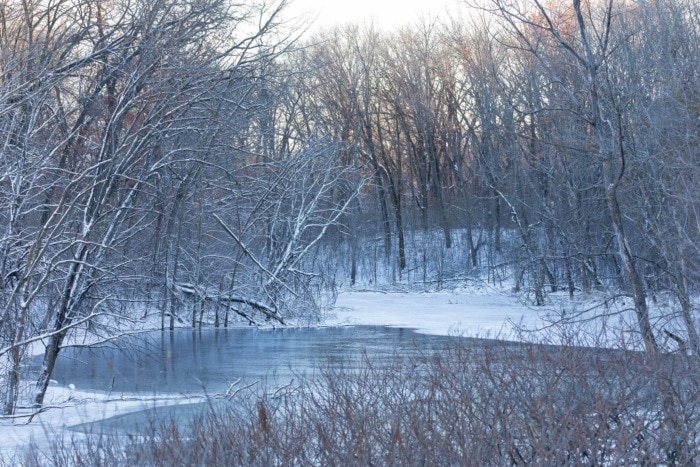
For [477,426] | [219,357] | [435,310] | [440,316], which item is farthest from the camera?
[435,310]

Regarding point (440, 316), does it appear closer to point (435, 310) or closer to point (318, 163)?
point (435, 310)

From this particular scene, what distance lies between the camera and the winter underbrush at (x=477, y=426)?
20.8ft

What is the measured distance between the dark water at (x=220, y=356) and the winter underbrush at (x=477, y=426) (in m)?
4.70

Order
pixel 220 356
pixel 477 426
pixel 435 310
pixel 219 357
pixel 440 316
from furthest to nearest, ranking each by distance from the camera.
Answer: pixel 435 310
pixel 440 316
pixel 220 356
pixel 219 357
pixel 477 426

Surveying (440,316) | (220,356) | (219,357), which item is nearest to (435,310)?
(440,316)

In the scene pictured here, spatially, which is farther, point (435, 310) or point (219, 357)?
point (435, 310)

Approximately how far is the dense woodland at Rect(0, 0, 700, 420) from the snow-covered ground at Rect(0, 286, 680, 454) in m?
0.84

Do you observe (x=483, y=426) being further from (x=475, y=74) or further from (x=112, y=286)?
(x=475, y=74)

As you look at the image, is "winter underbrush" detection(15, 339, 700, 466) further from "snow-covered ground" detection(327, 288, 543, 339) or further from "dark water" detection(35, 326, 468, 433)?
"snow-covered ground" detection(327, 288, 543, 339)

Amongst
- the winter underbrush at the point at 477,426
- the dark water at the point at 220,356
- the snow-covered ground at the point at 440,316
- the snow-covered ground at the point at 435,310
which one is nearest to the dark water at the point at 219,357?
the dark water at the point at 220,356

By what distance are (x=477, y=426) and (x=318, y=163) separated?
23104 mm

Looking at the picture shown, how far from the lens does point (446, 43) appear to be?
142 feet

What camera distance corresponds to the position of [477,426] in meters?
6.89

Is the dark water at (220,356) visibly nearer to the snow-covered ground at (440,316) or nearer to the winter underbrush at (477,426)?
the snow-covered ground at (440,316)
